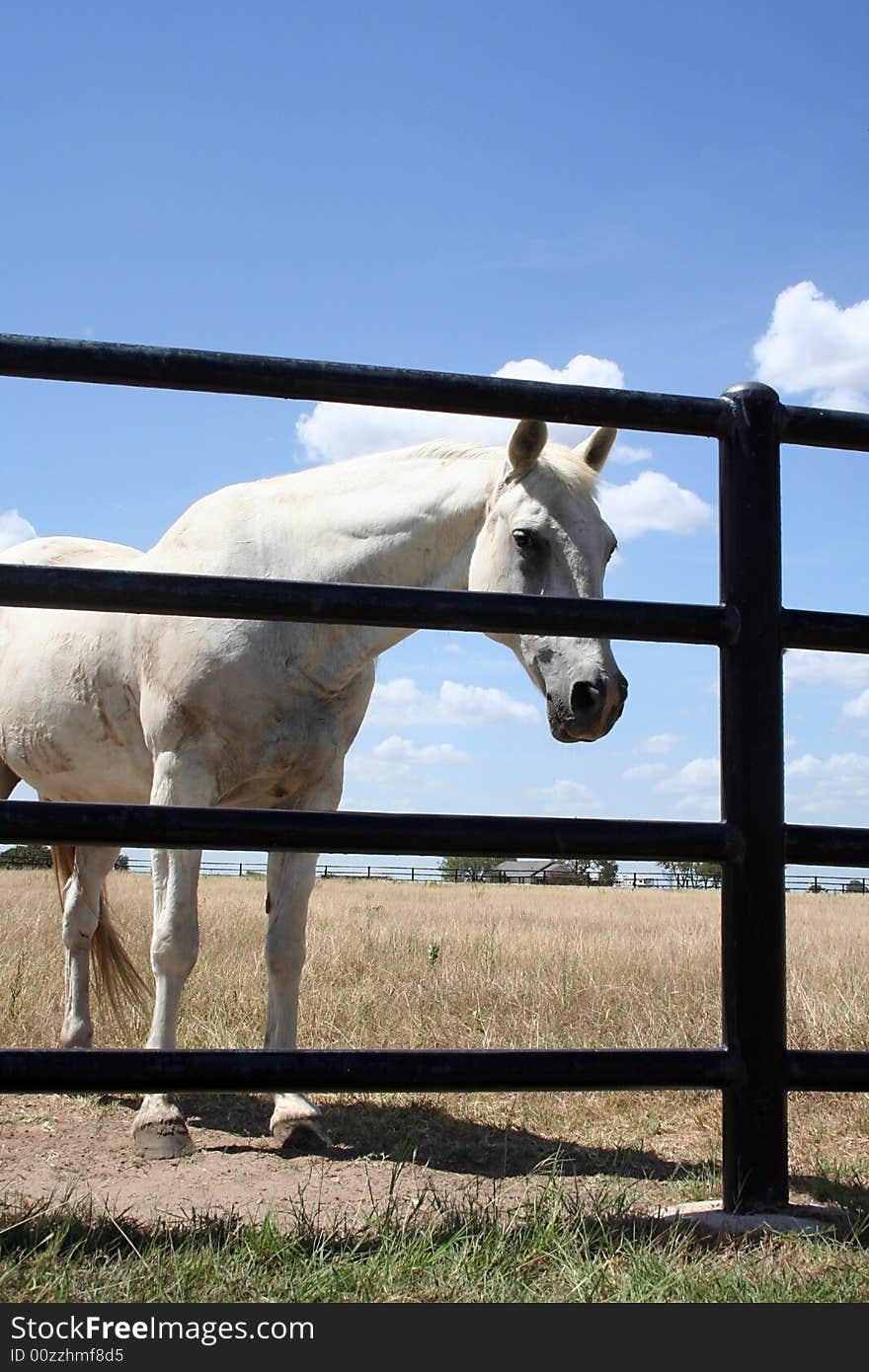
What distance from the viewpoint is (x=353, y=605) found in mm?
2287

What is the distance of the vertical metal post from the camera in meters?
2.27

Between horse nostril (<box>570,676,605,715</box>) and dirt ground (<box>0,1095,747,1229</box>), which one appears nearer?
dirt ground (<box>0,1095,747,1229</box>)

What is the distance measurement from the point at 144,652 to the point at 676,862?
2.87m

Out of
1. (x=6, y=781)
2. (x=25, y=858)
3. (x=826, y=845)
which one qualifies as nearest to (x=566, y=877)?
(x=25, y=858)

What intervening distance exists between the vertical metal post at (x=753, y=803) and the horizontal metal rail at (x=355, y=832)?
0.29 ft

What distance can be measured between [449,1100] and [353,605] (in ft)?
9.12

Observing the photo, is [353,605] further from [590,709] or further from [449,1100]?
[449,1100]

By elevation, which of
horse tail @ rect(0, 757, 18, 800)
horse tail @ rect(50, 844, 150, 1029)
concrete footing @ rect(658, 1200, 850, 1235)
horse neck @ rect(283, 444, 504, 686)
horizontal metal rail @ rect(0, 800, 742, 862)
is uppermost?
horse neck @ rect(283, 444, 504, 686)

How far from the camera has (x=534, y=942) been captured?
32.6ft

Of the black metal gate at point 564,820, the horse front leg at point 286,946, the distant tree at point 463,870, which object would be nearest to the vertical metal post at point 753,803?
the black metal gate at point 564,820

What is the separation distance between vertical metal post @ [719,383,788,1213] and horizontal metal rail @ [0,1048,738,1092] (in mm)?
96

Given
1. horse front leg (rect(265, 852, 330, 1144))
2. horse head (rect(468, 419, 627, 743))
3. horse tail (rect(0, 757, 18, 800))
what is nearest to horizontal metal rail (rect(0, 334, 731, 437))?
horse head (rect(468, 419, 627, 743))

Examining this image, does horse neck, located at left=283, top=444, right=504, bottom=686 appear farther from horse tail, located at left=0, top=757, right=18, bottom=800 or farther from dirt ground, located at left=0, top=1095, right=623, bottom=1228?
horse tail, located at left=0, top=757, right=18, bottom=800
